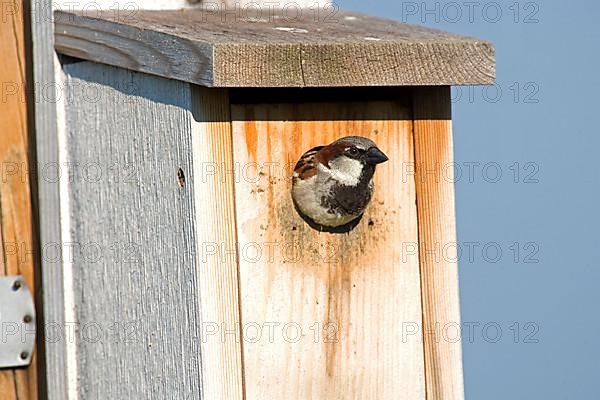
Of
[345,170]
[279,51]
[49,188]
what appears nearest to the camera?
[279,51]

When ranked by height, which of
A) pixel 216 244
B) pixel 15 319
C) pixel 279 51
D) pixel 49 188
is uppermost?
pixel 279 51

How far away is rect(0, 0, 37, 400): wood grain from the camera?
2.69 metres

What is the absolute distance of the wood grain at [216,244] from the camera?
230cm

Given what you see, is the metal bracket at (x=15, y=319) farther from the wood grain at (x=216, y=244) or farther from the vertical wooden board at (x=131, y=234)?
the wood grain at (x=216, y=244)

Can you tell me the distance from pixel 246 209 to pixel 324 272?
21cm

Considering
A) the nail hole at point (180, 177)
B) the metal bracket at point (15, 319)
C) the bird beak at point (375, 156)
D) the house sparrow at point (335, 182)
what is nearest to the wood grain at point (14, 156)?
the metal bracket at point (15, 319)

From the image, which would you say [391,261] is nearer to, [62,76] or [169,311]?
[169,311]

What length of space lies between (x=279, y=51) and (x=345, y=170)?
0.85ft

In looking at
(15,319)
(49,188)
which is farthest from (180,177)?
(15,319)

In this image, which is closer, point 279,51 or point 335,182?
point 279,51

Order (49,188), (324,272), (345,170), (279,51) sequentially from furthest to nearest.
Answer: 1. (49,188)
2. (324,272)
3. (345,170)
4. (279,51)

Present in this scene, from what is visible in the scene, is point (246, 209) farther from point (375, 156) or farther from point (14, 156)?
point (14, 156)

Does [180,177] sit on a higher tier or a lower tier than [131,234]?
higher

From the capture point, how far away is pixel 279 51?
89.4 inches
